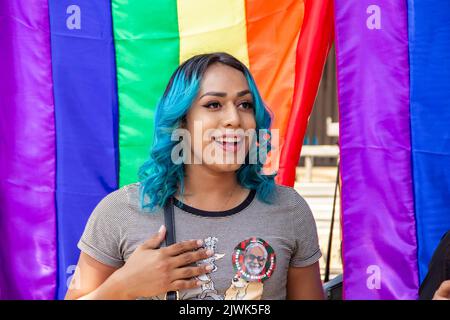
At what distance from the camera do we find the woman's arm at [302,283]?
60.6 inches

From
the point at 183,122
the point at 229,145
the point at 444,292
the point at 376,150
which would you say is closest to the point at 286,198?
the point at 229,145

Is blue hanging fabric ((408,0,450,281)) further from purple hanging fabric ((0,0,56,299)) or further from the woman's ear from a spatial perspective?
purple hanging fabric ((0,0,56,299))

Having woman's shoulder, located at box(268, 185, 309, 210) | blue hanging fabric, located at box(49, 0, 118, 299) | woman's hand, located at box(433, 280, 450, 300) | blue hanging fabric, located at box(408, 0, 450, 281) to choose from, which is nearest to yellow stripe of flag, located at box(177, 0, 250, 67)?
blue hanging fabric, located at box(49, 0, 118, 299)

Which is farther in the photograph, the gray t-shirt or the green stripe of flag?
the green stripe of flag

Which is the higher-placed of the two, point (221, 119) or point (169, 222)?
point (221, 119)

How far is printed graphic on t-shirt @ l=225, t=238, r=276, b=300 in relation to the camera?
56.5 inches

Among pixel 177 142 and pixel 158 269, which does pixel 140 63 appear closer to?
pixel 177 142

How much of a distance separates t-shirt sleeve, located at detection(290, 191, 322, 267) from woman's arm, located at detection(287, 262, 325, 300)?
16mm

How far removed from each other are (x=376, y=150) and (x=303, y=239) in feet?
2.76

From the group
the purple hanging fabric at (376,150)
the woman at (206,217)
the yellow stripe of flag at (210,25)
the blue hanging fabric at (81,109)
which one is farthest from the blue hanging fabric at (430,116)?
the blue hanging fabric at (81,109)

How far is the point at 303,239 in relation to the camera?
1.53 meters

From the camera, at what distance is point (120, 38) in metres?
2.32
